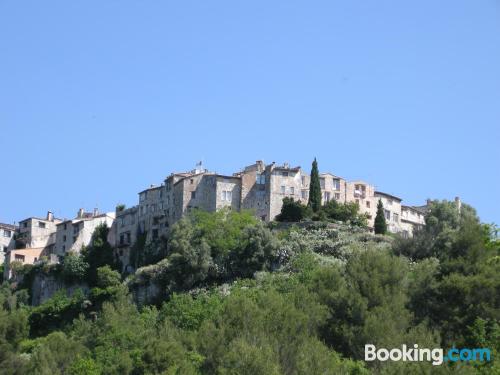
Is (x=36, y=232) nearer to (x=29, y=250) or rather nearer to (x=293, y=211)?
(x=29, y=250)

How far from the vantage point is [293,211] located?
88.0m

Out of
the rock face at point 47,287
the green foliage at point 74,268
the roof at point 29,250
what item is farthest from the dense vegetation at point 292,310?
the roof at point 29,250

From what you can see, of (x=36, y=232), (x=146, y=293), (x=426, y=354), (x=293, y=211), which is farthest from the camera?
(x=36, y=232)

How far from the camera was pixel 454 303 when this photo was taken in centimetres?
5269

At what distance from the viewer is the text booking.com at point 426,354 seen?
44.3m

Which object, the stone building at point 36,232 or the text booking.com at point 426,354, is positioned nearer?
the text booking.com at point 426,354

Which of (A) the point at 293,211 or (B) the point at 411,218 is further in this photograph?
(B) the point at 411,218

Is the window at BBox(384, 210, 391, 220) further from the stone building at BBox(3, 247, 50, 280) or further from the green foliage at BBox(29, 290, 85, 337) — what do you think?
the stone building at BBox(3, 247, 50, 280)

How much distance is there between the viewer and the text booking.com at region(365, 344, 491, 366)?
44.3 metres

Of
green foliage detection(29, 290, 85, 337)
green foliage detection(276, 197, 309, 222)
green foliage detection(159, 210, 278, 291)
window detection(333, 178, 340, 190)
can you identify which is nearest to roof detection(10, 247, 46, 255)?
green foliage detection(29, 290, 85, 337)

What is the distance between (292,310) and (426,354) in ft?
34.3

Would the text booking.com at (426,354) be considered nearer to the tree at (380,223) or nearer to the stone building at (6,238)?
the tree at (380,223)

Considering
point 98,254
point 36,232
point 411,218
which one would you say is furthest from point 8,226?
point 411,218

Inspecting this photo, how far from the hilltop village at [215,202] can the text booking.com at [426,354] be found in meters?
38.1
